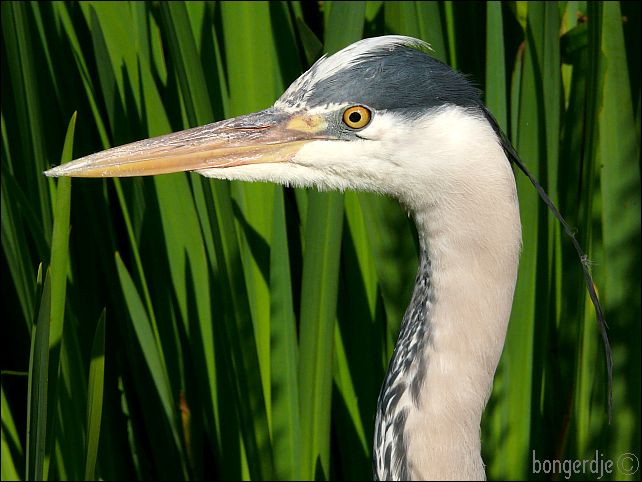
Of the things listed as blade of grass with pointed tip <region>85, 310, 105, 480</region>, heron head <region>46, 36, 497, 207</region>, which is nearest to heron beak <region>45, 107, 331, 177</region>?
heron head <region>46, 36, 497, 207</region>

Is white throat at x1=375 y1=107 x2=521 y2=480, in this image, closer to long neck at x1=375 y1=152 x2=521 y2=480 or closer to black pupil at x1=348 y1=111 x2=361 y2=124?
long neck at x1=375 y1=152 x2=521 y2=480

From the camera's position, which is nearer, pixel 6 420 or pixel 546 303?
pixel 546 303

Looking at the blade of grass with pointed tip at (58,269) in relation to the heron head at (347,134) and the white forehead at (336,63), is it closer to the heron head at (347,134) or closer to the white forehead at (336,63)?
the heron head at (347,134)

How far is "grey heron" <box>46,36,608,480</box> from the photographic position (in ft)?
3.55

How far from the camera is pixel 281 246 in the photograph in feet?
4.87

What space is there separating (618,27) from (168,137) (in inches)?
31.6

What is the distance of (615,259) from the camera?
154cm

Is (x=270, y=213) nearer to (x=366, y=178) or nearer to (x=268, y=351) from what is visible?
(x=268, y=351)

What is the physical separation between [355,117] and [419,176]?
0.40ft

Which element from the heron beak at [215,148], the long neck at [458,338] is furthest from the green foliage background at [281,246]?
the long neck at [458,338]

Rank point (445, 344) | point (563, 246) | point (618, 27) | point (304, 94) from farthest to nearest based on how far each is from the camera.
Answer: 1. point (563, 246)
2. point (618, 27)
3. point (304, 94)
4. point (445, 344)

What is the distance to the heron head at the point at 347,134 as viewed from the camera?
1.12 meters

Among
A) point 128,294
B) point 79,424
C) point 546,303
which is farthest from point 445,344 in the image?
point 79,424

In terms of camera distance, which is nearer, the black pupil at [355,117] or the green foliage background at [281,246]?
the black pupil at [355,117]
